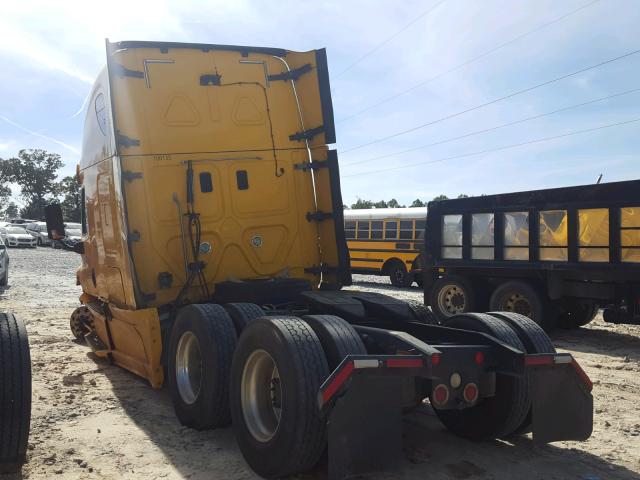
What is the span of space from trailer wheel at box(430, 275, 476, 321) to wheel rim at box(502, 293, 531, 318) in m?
0.72

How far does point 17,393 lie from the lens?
3.99m

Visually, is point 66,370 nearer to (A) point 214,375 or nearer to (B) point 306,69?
(A) point 214,375

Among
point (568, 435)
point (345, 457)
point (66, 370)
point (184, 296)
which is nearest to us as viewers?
point (345, 457)

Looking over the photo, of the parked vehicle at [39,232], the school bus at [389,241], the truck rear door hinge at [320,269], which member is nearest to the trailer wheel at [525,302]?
the truck rear door hinge at [320,269]

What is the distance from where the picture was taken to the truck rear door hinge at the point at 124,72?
620 cm

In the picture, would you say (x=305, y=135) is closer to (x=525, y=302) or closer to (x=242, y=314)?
(x=242, y=314)

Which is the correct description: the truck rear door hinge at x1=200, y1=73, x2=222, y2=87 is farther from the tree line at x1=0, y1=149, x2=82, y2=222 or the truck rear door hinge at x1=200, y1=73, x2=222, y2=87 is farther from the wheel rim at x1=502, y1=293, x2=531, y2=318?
the tree line at x1=0, y1=149, x2=82, y2=222

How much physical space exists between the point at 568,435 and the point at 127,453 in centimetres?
313

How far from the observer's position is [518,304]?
445 inches

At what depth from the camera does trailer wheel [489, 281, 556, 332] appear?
1078cm

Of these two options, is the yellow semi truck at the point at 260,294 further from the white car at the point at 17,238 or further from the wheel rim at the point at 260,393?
the white car at the point at 17,238

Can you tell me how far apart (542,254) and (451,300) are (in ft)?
7.55

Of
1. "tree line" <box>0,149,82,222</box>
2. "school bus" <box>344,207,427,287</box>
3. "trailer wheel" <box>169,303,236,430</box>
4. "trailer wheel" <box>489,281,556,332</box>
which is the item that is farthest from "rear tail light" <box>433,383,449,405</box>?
"tree line" <box>0,149,82,222</box>

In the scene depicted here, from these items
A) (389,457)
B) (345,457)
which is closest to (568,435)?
(389,457)
